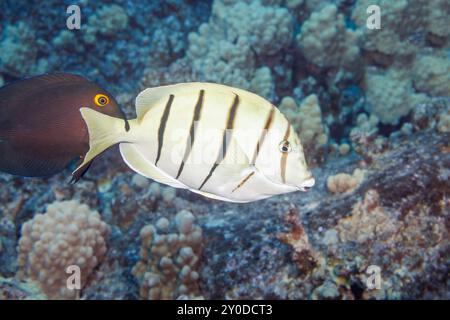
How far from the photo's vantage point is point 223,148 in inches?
59.9

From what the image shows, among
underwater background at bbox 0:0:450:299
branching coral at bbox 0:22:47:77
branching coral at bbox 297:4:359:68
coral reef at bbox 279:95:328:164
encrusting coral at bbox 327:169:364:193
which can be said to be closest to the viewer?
underwater background at bbox 0:0:450:299

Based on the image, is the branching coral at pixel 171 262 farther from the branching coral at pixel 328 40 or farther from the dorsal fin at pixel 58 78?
the branching coral at pixel 328 40

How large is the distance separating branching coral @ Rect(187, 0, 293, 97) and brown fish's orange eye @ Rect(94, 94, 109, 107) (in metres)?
3.06

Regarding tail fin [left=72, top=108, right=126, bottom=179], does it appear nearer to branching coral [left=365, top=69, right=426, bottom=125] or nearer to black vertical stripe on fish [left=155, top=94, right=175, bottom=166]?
black vertical stripe on fish [left=155, top=94, right=175, bottom=166]

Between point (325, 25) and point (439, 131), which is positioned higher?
point (325, 25)

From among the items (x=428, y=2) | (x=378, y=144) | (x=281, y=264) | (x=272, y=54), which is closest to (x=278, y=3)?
(x=272, y=54)

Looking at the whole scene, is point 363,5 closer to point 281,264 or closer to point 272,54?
point 272,54

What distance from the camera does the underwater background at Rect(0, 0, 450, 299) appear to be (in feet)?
8.74

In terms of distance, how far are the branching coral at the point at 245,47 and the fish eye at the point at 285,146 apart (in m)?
3.84

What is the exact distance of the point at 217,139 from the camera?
59.9 inches

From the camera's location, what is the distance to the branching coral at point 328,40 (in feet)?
17.7

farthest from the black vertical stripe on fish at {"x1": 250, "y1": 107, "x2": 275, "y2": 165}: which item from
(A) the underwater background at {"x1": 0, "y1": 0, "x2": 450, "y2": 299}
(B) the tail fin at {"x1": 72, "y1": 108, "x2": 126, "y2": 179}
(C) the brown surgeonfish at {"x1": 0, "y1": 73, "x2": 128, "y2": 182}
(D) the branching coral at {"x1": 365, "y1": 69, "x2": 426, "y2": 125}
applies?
(D) the branching coral at {"x1": 365, "y1": 69, "x2": 426, "y2": 125}

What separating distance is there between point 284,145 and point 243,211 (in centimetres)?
199
